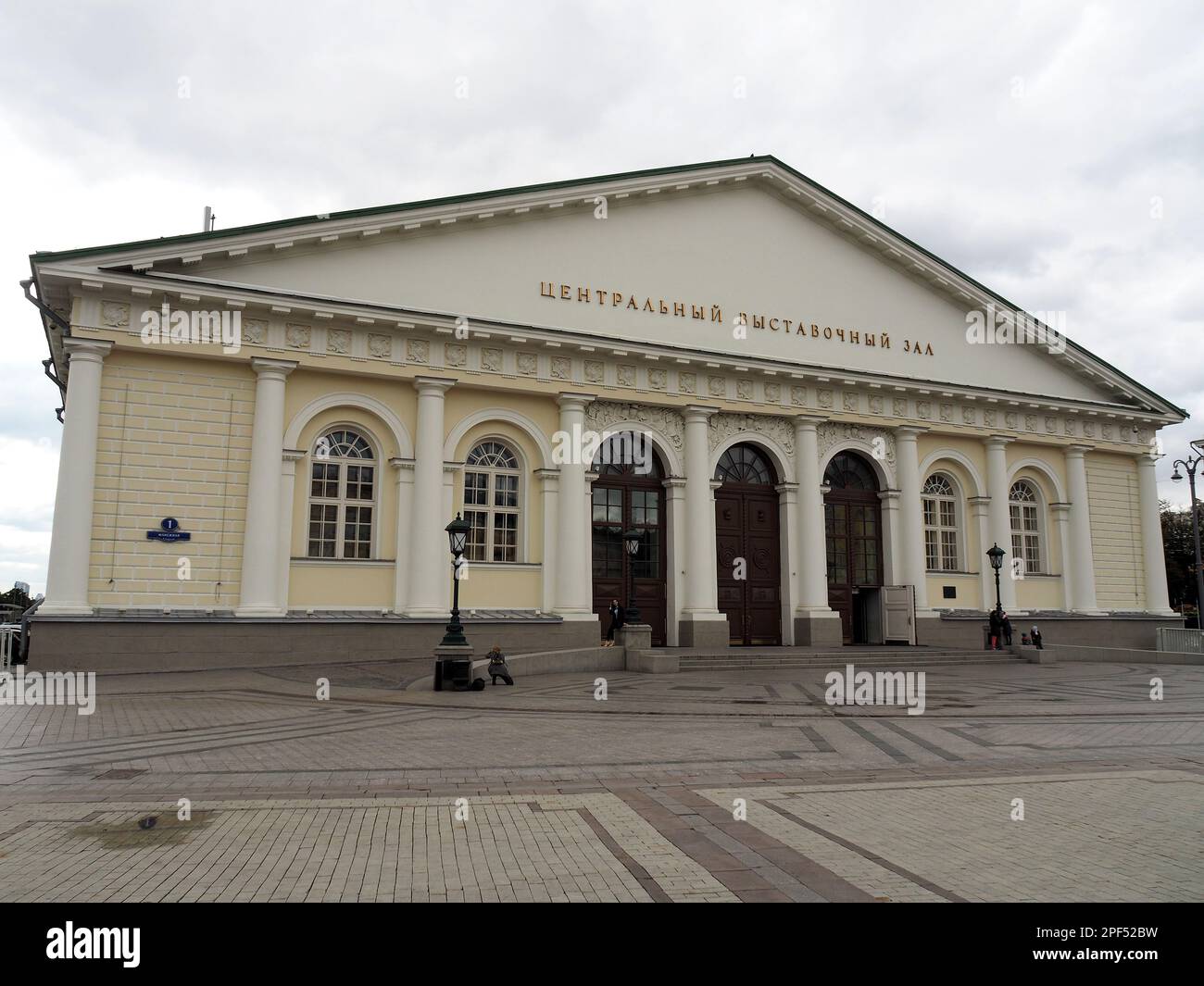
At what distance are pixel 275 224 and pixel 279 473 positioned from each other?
5.87 metres

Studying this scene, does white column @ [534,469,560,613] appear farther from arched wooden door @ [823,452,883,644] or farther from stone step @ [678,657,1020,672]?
arched wooden door @ [823,452,883,644]

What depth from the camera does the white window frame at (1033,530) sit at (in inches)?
1198

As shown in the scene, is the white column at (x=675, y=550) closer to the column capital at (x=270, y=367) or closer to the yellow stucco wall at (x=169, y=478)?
the column capital at (x=270, y=367)

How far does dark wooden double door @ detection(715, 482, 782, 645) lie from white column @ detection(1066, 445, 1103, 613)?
11644mm

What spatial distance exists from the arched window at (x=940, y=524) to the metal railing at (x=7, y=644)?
25.3m

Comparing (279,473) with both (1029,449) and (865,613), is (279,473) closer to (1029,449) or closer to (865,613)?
(865,613)

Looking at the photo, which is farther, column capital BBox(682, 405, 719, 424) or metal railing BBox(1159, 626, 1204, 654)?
metal railing BBox(1159, 626, 1204, 654)

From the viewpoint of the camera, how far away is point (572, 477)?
23578 mm

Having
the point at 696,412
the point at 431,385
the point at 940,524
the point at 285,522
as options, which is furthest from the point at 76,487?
the point at 940,524

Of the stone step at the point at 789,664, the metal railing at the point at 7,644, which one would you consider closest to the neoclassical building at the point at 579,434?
the metal railing at the point at 7,644

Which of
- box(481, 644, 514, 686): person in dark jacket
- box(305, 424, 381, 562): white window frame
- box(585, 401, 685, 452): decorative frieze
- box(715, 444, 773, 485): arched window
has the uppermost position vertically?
box(585, 401, 685, 452): decorative frieze

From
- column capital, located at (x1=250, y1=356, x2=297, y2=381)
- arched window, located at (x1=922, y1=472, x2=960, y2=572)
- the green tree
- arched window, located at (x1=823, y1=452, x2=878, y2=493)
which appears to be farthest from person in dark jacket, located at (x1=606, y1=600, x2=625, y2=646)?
the green tree

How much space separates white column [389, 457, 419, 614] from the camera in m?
21.5

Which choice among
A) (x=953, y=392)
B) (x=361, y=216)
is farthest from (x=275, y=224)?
(x=953, y=392)
